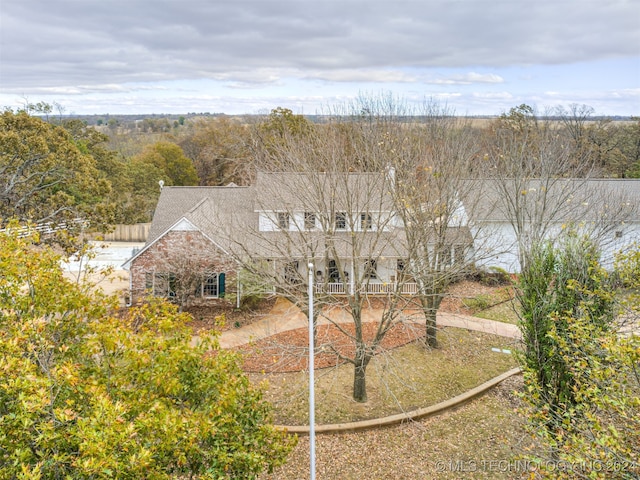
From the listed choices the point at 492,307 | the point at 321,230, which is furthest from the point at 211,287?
the point at 492,307

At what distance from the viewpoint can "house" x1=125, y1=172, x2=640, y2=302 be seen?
1415cm

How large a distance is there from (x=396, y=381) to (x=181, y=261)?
34.5 ft

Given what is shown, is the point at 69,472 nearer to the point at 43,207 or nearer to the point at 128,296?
the point at 128,296

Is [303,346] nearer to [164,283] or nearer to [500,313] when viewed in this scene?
[164,283]

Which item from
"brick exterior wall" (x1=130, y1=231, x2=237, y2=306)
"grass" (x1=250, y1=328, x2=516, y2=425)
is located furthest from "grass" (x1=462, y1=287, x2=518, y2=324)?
"brick exterior wall" (x1=130, y1=231, x2=237, y2=306)

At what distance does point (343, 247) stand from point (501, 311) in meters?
8.16

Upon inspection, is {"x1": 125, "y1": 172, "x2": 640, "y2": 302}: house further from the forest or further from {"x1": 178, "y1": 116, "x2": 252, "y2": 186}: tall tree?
{"x1": 178, "y1": 116, "x2": 252, "y2": 186}: tall tree

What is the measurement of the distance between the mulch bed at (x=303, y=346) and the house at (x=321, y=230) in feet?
6.81

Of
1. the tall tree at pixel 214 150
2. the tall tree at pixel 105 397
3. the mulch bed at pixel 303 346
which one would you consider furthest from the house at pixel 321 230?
the tall tree at pixel 214 150

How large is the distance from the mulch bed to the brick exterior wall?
3661 millimetres

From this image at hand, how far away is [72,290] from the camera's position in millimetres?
7188

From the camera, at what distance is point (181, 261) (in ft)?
65.0

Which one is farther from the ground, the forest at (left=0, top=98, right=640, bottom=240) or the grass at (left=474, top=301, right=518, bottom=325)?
the forest at (left=0, top=98, right=640, bottom=240)

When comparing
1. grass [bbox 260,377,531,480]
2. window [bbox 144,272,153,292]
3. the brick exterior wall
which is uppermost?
the brick exterior wall
